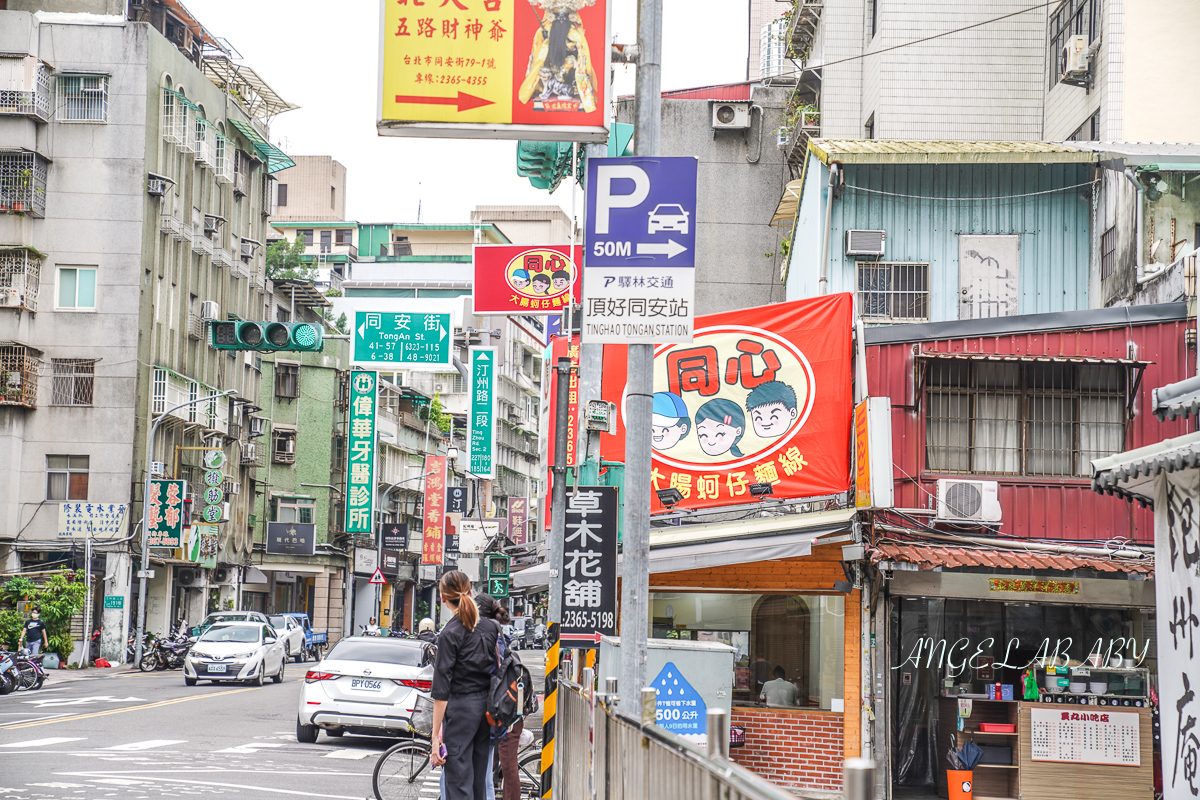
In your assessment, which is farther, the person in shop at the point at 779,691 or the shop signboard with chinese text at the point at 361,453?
the shop signboard with chinese text at the point at 361,453

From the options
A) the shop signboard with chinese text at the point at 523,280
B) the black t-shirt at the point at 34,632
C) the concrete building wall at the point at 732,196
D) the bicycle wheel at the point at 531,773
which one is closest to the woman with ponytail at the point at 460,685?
the bicycle wheel at the point at 531,773

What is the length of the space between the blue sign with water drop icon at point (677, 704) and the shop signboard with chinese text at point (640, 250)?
19.2 feet

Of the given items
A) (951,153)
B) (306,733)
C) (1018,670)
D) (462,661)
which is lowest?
(306,733)

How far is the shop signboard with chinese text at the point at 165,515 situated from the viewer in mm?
40406

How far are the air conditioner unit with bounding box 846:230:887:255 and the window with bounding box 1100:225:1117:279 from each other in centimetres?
319

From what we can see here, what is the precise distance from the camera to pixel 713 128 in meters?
31.8

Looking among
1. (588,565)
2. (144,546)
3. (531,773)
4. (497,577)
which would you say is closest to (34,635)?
(144,546)

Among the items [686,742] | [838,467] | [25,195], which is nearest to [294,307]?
[25,195]

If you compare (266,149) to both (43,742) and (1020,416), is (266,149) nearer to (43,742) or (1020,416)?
(43,742)

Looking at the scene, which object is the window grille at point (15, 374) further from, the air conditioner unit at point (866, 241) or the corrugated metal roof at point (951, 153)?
the air conditioner unit at point (866, 241)

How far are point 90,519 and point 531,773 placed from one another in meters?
31.6

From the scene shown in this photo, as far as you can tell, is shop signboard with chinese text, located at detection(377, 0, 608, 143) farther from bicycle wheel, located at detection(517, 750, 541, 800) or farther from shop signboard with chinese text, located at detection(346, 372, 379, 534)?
shop signboard with chinese text, located at detection(346, 372, 379, 534)

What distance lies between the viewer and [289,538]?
57.1 meters

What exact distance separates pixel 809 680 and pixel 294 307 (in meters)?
46.6
